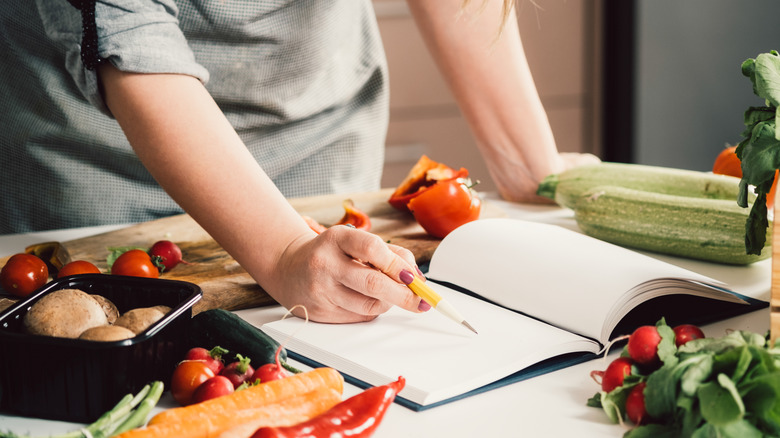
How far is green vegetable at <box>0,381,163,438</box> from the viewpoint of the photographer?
0.69 m

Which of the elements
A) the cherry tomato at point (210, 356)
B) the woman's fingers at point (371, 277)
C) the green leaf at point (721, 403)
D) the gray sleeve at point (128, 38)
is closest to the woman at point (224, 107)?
the gray sleeve at point (128, 38)

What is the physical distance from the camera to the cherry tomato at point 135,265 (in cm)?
116

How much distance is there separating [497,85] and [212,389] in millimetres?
1054

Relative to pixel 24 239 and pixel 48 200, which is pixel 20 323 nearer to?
pixel 24 239

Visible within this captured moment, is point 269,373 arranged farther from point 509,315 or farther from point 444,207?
point 444,207

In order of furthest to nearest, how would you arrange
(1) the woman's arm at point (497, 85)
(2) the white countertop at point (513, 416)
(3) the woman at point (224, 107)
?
(1) the woman's arm at point (497, 85) → (3) the woman at point (224, 107) → (2) the white countertop at point (513, 416)

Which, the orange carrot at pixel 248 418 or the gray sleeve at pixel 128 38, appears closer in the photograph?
the orange carrot at pixel 248 418

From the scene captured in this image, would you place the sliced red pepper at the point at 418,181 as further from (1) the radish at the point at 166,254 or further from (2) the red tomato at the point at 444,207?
(1) the radish at the point at 166,254

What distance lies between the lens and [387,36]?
3.30 meters

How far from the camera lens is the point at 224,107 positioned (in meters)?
1.59

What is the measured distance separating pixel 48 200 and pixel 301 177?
52 cm

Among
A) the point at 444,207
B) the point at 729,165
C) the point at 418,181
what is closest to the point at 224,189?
the point at 444,207

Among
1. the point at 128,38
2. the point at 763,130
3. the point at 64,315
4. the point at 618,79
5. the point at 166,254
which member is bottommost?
the point at 618,79

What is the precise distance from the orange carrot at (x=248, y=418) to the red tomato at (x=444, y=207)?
2.11ft
